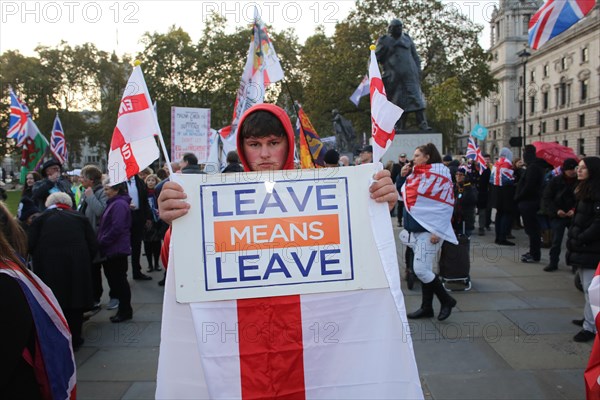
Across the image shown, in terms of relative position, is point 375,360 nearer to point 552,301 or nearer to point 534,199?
point 552,301

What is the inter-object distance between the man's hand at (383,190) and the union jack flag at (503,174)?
30.2ft

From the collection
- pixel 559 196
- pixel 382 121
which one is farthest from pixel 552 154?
pixel 382 121

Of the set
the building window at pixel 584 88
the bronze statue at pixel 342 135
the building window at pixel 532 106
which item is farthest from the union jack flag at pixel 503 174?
the building window at pixel 532 106

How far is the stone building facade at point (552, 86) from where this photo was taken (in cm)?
5734

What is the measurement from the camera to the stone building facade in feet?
188

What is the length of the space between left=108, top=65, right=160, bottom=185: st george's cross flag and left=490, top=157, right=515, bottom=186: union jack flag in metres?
9.33

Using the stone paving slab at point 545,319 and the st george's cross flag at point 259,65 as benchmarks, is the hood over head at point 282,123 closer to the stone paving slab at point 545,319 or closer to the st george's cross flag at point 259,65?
the stone paving slab at point 545,319

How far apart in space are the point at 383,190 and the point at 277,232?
1.50 ft

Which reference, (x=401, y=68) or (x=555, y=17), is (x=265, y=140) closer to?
(x=555, y=17)

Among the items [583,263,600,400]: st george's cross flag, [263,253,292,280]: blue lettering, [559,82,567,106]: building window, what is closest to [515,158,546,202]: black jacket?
[583,263,600,400]: st george's cross flag

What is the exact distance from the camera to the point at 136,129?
2.44 meters

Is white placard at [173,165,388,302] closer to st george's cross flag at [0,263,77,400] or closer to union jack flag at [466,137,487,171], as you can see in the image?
st george's cross flag at [0,263,77,400]

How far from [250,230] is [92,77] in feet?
175

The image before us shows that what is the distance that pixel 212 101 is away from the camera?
38188 mm
